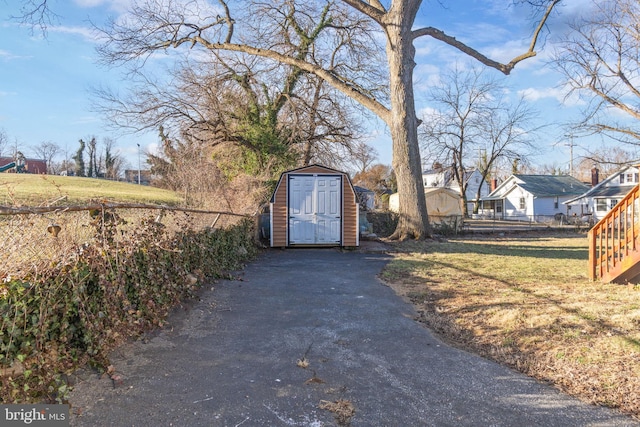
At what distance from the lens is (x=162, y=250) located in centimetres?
452

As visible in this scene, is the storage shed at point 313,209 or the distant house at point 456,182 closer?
the storage shed at point 313,209

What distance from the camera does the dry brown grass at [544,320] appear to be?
3.14 metres

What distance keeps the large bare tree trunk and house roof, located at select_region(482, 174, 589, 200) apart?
29.9 m

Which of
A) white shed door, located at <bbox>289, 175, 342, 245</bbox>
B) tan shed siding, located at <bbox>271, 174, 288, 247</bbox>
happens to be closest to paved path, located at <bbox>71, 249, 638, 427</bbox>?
tan shed siding, located at <bbox>271, 174, 288, 247</bbox>

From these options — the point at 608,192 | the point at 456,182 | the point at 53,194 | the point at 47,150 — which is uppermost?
the point at 47,150

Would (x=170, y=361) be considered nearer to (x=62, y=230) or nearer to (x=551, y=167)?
(x=62, y=230)

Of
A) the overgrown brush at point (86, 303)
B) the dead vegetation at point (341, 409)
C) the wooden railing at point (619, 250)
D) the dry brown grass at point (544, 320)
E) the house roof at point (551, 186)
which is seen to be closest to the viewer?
the overgrown brush at point (86, 303)

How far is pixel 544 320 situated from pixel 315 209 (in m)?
8.27

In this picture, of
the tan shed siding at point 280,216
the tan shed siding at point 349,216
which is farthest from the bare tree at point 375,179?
the tan shed siding at point 280,216

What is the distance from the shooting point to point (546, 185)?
39.9 metres

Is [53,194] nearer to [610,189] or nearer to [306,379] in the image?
[306,379]

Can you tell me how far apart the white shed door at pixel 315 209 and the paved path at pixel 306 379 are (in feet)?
22.8

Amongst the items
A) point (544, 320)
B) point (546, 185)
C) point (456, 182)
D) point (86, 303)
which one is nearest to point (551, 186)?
point (546, 185)

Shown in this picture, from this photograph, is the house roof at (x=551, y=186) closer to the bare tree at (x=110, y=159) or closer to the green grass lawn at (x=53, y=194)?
the green grass lawn at (x=53, y=194)
